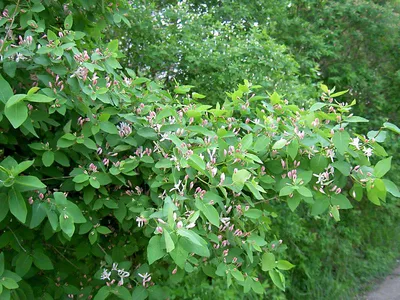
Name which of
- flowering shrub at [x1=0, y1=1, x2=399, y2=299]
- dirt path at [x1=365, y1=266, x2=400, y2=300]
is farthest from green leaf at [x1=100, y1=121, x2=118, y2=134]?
dirt path at [x1=365, y1=266, x2=400, y2=300]

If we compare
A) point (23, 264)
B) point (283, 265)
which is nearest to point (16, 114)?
point (23, 264)

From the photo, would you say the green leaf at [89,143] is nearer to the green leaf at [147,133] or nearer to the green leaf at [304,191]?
the green leaf at [147,133]

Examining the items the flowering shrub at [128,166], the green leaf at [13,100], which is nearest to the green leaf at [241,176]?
the flowering shrub at [128,166]

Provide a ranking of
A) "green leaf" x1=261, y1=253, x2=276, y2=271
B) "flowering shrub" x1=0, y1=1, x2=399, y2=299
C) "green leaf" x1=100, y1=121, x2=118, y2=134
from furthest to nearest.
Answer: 1. "green leaf" x1=261, y1=253, x2=276, y2=271
2. "green leaf" x1=100, y1=121, x2=118, y2=134
3. "flowering shrub" x1=0, y1=1, x2=399, y2=299

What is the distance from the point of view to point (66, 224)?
157cm

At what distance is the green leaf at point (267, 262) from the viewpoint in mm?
2045

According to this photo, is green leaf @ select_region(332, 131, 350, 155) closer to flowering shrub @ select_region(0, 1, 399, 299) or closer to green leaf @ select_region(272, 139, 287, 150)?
flowering shrub @ select_region(0, 1, 399, 299)

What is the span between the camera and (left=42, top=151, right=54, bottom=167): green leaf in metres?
1.78

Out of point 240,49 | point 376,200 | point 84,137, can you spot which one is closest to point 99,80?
point 84,137

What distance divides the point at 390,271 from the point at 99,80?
535cm

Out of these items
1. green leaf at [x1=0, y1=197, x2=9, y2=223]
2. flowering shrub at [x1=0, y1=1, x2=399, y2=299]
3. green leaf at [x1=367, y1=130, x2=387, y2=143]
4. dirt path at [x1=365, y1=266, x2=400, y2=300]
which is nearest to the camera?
green leaf at [x1=0, y1=197, x2=9, y2=223]

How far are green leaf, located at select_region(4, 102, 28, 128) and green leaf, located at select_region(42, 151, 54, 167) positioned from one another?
14.7 inches

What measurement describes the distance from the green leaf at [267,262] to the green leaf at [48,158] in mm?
980

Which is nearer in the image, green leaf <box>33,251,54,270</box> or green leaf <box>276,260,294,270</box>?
green leaf <box>33,251,54,270</box>
